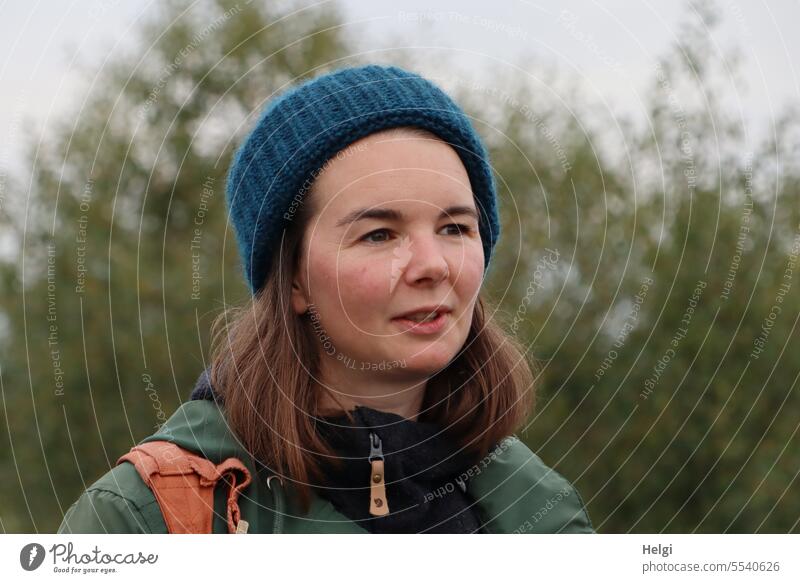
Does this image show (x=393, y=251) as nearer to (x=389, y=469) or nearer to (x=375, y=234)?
(x=375, y=234)

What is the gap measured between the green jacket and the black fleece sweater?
1.2 inches

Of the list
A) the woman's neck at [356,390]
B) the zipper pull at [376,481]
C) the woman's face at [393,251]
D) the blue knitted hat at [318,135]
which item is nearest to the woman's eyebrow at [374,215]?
the woman's face at [393,251]

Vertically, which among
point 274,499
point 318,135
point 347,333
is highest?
point 318,135

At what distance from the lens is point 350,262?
6.68 feet

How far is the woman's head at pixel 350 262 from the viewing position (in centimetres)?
203

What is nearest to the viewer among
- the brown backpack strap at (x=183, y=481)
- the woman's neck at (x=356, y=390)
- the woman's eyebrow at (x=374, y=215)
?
the brown backpack strap at (x=183, y=481)

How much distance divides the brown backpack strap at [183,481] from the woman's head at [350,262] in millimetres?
132

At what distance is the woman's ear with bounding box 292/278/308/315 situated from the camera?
2159 mm

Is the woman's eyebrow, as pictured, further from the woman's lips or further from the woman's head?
the woman's lips

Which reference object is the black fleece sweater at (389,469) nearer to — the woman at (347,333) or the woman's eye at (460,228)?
the woman at (347,333)

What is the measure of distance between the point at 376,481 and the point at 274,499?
8.3 inches

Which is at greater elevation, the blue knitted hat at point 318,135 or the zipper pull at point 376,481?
the blue knitted hat at point 318,135

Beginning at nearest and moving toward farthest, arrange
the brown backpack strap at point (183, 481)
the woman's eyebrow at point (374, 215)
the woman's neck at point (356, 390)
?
1. the brown backpack strap at point (183, 481)
2. the woman's eyebrow at point (374, 215)
3. the woman's neck at point (356, 390)

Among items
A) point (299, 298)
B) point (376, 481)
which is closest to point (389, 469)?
point (376, 481)
